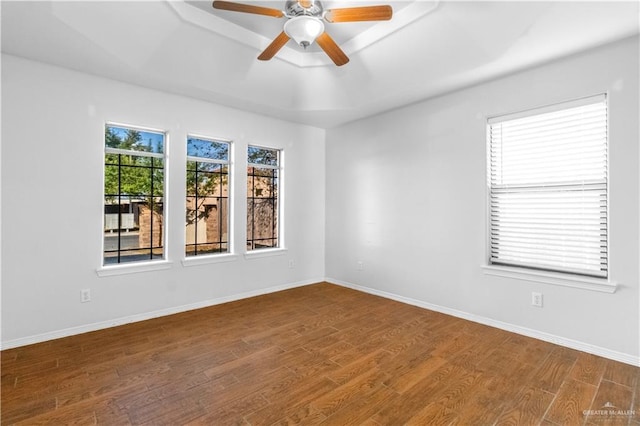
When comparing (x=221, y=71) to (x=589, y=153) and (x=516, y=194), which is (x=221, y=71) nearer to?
(x=516, y=194)

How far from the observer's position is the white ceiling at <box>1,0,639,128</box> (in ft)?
8.29

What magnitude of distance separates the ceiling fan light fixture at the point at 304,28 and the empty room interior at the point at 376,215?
20 millimetres

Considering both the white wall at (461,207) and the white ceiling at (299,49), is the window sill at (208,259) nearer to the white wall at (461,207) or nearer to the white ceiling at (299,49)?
the white wall at (461,207)

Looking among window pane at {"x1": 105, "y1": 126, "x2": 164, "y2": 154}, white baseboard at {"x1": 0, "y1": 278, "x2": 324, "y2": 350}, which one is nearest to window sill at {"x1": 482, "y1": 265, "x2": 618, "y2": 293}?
white baseboard at {"x1": 0, "y1": 278, "x2": 324, "y2": 350}

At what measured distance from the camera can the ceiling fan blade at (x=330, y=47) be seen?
254 centimetres

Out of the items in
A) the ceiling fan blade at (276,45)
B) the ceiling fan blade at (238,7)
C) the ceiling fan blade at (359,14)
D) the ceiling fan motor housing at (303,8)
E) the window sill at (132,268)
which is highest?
the ceiling fan motor housing at (303,8)

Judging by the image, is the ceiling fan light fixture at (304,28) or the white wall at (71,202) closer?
the ceiling fan light fixture at (304,28)

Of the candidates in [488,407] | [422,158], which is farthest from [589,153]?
[488,407]

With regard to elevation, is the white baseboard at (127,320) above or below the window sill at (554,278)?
below

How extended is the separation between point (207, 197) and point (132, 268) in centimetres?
127

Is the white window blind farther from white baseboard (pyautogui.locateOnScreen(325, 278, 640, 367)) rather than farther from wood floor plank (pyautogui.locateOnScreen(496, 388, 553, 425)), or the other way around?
wood floor plank (pyautogui.locateOnScreen(496, 388, 553, 425))

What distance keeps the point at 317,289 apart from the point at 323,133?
2.68m

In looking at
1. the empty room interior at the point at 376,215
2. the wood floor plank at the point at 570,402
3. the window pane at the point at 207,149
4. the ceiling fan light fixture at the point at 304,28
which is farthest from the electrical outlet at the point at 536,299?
the window pane at the point at 207,149

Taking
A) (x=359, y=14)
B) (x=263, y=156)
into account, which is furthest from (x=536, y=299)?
(x=263, y=156)
